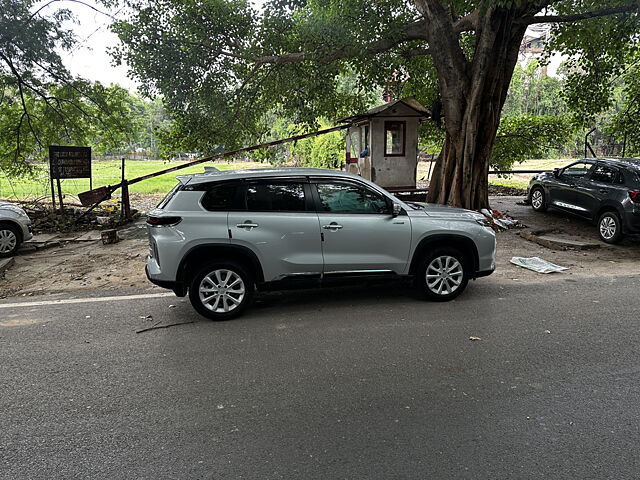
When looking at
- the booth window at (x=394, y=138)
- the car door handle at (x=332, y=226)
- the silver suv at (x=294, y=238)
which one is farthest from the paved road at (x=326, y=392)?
the booth window at (x=394, y=138)

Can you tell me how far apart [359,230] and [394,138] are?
8.71m

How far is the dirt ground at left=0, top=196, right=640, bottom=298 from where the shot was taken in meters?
7.18

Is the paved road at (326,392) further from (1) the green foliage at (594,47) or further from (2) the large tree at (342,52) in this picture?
(1) the green foliage at (594,47)

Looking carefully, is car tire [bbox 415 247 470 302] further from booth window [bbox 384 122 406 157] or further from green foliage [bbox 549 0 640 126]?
booth window [bbox 384 122 406 157]

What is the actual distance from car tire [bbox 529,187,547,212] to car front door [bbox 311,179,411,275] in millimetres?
8586

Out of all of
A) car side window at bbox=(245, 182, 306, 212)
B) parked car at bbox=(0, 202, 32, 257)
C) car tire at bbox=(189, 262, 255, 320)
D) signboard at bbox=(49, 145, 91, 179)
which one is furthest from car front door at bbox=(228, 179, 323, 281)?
signboard at bbox=(49, 145, 91, 179)

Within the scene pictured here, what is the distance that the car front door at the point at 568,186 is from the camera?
11.1 meters

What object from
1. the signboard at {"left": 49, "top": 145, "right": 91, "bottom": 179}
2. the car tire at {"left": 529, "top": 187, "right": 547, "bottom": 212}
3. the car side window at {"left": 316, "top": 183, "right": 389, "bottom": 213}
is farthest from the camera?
the car tire at {"left": 529, "top": 187, "right": 547, "bottom": 212}

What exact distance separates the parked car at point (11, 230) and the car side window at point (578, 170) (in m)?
12.5

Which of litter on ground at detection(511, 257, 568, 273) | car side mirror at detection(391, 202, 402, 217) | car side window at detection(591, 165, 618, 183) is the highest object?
car side window at detection(591, 165, 618, 183)

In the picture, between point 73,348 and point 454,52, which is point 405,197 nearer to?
point 454,52

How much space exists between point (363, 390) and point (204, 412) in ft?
4.17

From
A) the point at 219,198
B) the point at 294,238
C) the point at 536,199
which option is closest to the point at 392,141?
the point at 536,199

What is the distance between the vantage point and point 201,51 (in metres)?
12.4
